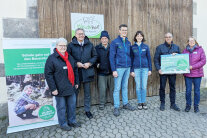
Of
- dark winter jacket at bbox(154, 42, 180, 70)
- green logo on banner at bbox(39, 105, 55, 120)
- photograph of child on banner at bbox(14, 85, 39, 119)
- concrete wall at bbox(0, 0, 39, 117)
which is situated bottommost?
green logo on banner at bbox(39, 105, 55, 120)

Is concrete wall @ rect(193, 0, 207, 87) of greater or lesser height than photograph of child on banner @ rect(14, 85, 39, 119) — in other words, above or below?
above

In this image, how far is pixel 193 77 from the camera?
11.9ft

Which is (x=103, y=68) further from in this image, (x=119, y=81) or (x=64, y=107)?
(x=64, y=107)

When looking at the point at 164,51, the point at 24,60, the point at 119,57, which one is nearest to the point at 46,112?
the point at 24,60

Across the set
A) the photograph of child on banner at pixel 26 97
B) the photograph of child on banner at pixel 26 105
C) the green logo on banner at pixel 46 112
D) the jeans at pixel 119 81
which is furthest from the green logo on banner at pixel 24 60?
the jeans at pixel 119 81

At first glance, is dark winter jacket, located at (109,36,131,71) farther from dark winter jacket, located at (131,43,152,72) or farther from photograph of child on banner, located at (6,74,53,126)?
photograph of child on banner, located at (6,74,53,126)

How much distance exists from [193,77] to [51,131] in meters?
3.38

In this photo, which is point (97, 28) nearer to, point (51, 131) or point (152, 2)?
point (152, 2)

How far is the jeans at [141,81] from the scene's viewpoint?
12.1ft

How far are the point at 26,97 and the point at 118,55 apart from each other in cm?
211

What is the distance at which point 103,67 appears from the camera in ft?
12.2

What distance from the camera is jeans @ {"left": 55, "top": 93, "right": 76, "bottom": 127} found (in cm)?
286

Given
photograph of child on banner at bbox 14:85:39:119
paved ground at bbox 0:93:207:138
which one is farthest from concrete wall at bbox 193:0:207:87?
photograph of child on banner at bbox 14:85:39:119

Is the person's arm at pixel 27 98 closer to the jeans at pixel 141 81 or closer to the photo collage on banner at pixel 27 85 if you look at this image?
the photo collage on banner at pixel 27 85
